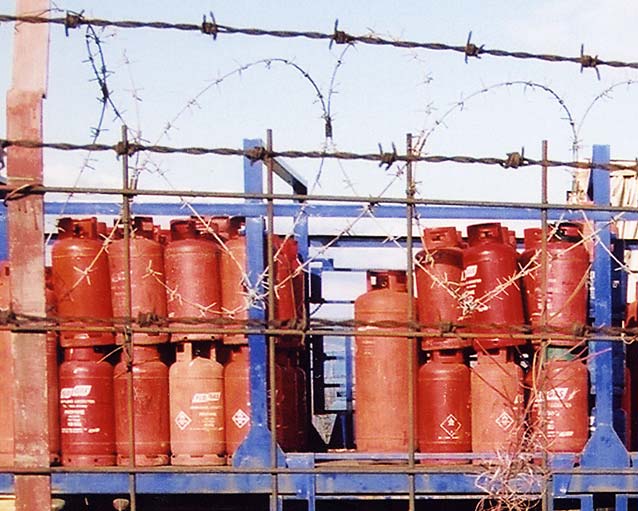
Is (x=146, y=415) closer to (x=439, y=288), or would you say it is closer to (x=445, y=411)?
(x=445, y=411)

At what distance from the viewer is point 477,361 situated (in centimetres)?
591

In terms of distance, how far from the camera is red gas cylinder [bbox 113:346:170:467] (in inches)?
222

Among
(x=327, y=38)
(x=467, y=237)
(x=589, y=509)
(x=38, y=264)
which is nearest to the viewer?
(x=38, y=264)

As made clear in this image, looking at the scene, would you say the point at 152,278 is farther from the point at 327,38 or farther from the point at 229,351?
the point at 327,38

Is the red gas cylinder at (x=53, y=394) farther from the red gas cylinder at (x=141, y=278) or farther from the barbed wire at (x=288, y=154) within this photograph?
the barbed wire at (x=288, y=154)

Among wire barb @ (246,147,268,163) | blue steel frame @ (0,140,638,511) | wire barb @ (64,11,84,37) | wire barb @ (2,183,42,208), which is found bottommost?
blue steel frame @ (0,140,638,511)

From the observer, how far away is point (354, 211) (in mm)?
5781

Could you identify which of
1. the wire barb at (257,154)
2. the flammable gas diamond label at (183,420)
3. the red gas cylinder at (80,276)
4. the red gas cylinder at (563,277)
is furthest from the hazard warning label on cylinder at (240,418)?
the wire barb at (257,154)

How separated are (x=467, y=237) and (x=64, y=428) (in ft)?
7.52

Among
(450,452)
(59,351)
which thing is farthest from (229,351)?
(450,452)

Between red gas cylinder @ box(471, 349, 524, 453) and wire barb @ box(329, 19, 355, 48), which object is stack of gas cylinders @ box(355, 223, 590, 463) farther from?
wire barb @ box(329, 19, 355, 48)

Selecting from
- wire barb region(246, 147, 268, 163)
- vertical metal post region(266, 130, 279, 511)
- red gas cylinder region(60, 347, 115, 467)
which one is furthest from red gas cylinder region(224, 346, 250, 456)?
wire barb region(246, 147, 268, 163)

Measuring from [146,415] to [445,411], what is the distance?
1494 mm

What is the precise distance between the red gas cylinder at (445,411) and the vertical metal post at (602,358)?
620 millimetres
